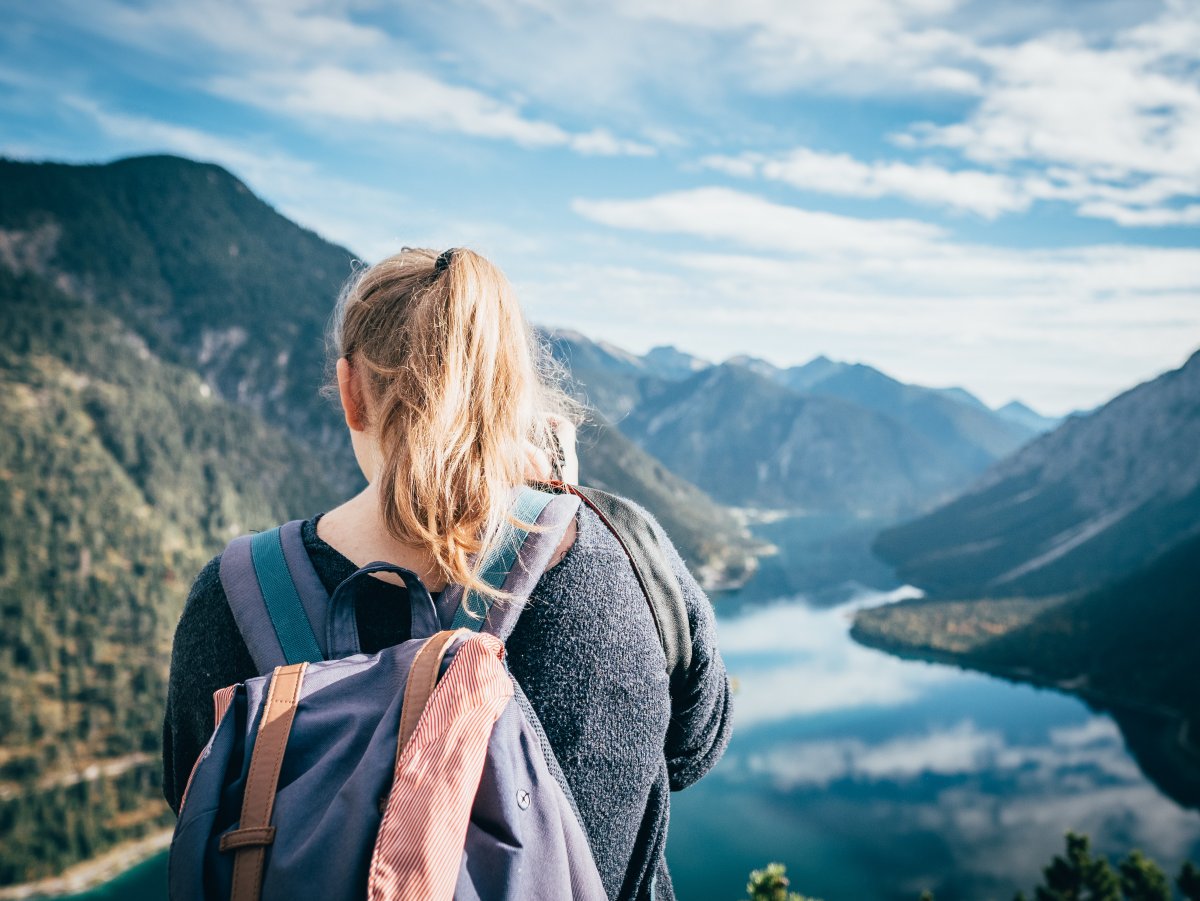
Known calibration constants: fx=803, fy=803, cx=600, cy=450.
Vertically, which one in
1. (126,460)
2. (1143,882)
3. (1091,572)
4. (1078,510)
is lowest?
(1143,882)

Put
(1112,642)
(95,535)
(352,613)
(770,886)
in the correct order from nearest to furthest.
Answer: (352,613)
(770,886)
(1112,642)
(95,535)

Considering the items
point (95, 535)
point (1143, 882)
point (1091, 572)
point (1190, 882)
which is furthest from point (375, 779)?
point (1091, 572)

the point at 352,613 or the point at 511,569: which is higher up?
the point at 511,569

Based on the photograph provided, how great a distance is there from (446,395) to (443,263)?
0.36m

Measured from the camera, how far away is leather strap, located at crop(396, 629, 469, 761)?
130cm

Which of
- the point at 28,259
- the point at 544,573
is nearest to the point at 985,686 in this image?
the point at 544,573

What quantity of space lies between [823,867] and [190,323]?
161812 millimetres

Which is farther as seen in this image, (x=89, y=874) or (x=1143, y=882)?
(x=89, y=874)

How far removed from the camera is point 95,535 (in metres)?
88.1

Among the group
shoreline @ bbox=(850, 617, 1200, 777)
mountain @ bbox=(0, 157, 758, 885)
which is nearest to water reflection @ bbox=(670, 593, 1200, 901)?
shoreline @ bbox=(850, 617, 1200, 777)

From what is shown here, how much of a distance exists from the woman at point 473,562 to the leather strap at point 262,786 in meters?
0.27

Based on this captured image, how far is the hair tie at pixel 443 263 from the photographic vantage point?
1.77m

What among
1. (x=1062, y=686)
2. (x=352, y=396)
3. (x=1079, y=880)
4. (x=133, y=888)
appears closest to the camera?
(x=352, y=396)

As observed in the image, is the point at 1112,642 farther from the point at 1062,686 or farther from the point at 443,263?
the point at 443,263
